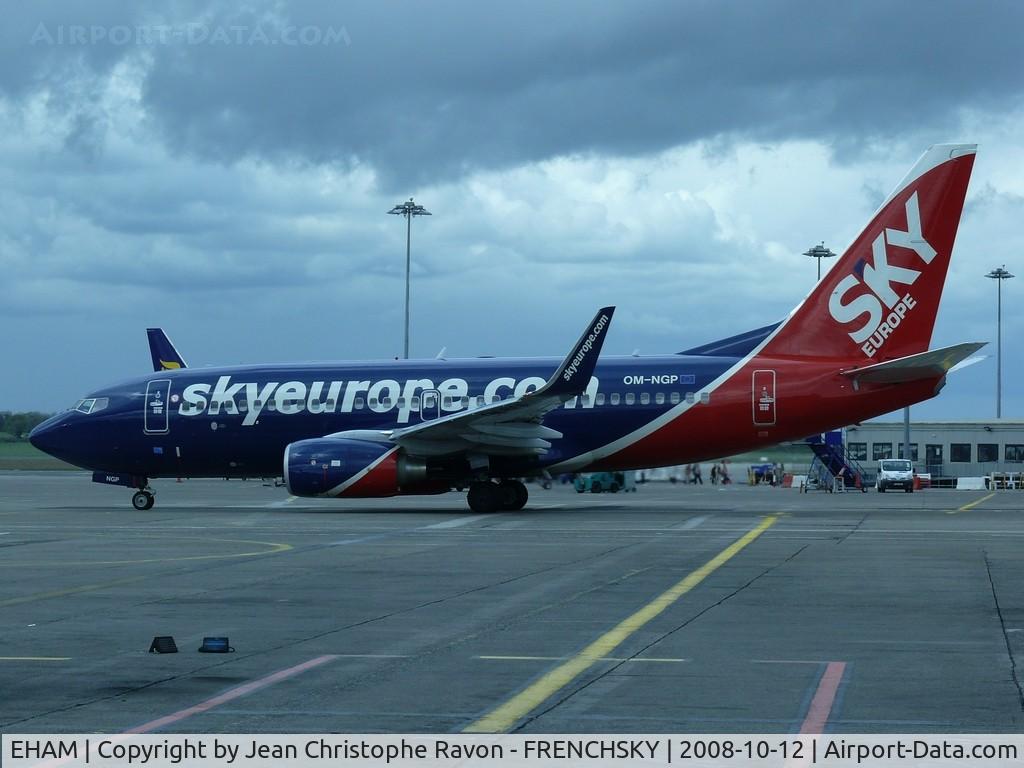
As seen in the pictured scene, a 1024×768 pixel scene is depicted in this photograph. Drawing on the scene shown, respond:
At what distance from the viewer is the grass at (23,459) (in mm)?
89125

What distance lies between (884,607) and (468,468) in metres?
20.7

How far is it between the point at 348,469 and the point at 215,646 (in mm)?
21825

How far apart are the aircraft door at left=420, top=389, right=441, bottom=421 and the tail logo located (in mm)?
10347

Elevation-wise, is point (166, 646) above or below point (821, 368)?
below

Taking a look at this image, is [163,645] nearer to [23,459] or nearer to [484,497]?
[484,497]

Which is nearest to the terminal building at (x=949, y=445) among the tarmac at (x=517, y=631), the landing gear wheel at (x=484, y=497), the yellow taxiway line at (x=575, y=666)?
the landing gear wheel at (x=484, y=497)

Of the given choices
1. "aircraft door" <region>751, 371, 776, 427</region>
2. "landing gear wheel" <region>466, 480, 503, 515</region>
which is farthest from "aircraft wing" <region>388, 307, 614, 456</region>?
"aircraft door" <region>751, 371, 776, 427</region>

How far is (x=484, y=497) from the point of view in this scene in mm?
35094

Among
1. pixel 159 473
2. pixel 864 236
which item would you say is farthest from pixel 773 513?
pixel 159 473

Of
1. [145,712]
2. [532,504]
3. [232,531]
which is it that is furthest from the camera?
[532,504]

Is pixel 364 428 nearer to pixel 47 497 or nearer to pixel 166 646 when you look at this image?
pixel 47 497

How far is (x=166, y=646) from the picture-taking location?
11328 millimetres

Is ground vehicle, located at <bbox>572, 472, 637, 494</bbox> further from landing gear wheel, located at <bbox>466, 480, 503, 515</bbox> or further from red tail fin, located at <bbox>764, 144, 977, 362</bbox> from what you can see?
red tail fin, located at <bbox>764, 144, 977, 362</bbox>

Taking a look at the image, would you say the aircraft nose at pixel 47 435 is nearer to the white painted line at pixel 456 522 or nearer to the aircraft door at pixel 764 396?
the white painted line at pixel 456 522
